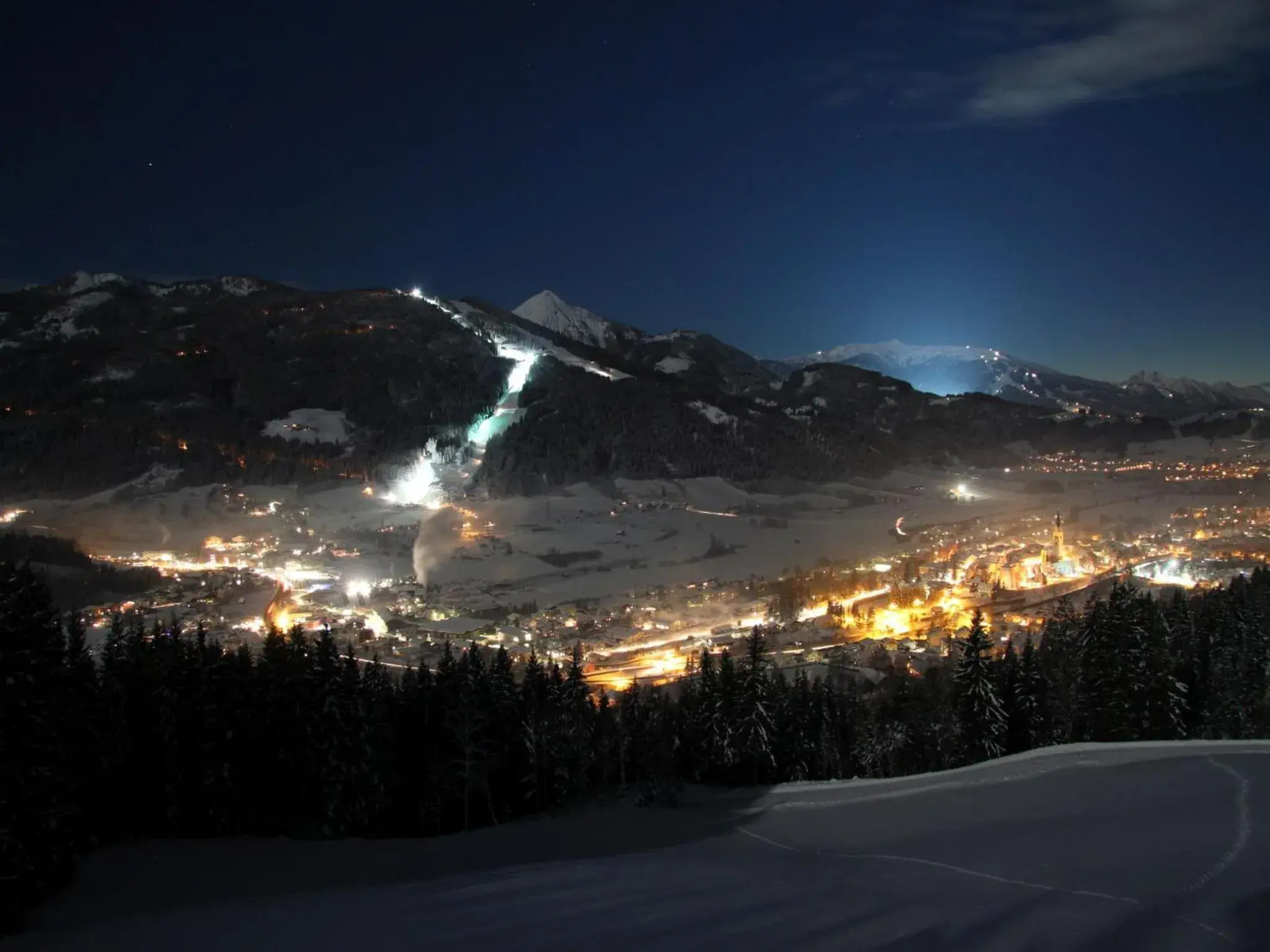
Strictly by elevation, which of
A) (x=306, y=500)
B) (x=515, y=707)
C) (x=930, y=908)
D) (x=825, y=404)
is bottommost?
(x=515, y=707)

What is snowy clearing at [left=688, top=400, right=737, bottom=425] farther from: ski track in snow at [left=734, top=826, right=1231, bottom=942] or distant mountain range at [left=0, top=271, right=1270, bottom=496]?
ski track in snow at [left=734, top=826, right=1231, bottom=942]

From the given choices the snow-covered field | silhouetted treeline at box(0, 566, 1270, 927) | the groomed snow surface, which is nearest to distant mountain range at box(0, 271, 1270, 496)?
the groomed snow surface

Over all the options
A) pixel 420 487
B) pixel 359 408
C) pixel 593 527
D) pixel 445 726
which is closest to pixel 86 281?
pixel 359 408

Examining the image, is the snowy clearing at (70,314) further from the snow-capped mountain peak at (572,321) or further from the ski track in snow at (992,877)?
the ski track in snow at (992,877)

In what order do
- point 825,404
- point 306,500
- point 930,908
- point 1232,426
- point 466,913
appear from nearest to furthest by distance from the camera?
1. point 930,908
2. point 466,913
3. point 306,500
4. point 1232,426
5. point 825,404

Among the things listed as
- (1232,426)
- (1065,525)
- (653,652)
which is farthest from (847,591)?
(1232,426)

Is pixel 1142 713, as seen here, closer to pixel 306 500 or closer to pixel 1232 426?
pixel 306 500

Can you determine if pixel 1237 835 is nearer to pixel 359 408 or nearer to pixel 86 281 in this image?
pixel 359 408

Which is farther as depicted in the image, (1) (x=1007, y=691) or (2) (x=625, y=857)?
(1) (x=1007, y=691)
